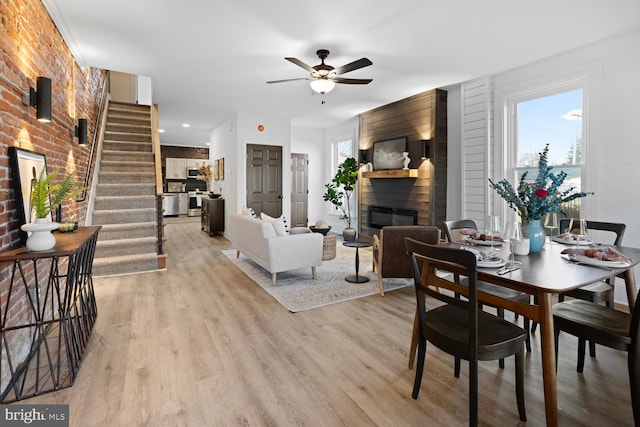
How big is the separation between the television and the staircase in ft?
13.7

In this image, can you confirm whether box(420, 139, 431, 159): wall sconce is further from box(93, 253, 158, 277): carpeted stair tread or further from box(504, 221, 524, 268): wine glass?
box(93, 253, 158, 277): carpeted stair tread

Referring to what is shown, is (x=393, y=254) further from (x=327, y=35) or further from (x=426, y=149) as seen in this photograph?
(x=426, y=149)

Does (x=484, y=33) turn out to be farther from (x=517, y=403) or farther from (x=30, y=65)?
(x=30, y=65)

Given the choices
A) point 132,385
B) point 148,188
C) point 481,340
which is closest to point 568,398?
point 481,340

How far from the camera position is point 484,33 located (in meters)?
3.47

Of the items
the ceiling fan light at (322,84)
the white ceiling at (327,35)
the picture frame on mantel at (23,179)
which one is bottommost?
the picture frame on mantel at (23,179)

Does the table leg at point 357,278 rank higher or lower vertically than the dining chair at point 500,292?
lower

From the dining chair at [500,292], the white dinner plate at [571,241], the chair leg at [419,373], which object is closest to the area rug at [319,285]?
the dining chair at [500,292]

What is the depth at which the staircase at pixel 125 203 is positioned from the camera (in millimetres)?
4668

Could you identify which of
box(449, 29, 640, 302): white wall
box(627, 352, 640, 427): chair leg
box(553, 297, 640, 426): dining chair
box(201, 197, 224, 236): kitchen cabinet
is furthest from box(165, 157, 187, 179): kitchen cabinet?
box(627, 352, 640, 427): chair leg

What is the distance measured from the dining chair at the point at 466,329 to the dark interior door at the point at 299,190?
22.5ft

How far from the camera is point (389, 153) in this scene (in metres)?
6.38

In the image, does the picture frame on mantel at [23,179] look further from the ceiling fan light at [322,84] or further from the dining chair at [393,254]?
the dining chair at [393,254]

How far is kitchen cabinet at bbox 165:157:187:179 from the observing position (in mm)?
12359
